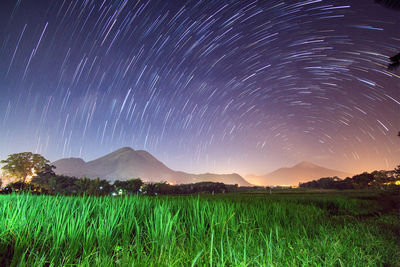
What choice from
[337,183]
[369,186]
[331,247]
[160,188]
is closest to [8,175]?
[160,188]

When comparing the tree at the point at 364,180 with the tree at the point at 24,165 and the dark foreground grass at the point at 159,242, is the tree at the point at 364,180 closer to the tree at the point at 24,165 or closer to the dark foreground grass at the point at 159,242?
the dark foreground grass at the point at 159,242

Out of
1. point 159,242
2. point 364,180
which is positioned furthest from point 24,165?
point 364,180

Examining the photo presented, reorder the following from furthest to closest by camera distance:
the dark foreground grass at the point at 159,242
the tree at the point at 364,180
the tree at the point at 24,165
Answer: the tree at the point at 364,180, the tree at the point at 24,165, the dark foreground grass at the point at 159,242

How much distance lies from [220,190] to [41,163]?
43.4 m

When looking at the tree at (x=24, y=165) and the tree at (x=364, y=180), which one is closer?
the tree at (x=24, y=165)

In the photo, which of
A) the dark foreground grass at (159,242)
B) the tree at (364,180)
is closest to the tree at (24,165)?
the dark foreground grass at (159,242)

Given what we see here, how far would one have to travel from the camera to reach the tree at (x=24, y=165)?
151ft

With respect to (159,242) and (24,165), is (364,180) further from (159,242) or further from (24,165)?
(24,165)

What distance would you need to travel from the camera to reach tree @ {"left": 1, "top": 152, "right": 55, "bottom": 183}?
46.0 metres

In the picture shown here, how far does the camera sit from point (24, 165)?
47156 mm

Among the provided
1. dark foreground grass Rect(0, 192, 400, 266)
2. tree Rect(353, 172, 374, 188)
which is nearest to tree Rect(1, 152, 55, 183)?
dark foreground grass Rect(0, 192, 400, 266)

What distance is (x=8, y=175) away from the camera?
45.7 metres

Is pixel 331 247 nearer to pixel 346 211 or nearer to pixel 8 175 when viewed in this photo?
pixel 346 211

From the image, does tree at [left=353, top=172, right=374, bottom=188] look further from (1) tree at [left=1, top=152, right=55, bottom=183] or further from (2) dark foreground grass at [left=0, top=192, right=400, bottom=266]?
(1) tree at [left=1, top=152, right=55, bottom=183]
